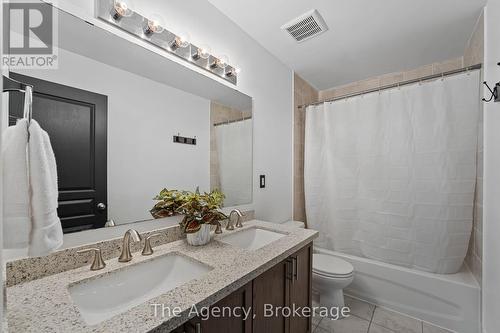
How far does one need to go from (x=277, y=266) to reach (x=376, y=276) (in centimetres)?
141

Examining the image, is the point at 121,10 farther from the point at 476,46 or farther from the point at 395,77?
the point at 395,77

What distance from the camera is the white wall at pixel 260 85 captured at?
4.62ft

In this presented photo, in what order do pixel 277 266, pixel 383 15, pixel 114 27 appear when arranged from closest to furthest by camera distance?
pixel 114 27, pixel 277 266, pixel 383 15

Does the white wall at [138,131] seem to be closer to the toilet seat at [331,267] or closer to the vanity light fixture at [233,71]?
the vanity light fixture at [233,71]

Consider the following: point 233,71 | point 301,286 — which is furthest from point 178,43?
point 301,286

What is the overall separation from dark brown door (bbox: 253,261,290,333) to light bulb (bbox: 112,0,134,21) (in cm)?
139

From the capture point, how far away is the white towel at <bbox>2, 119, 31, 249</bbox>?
0.57 meters

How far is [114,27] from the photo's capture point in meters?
1.05

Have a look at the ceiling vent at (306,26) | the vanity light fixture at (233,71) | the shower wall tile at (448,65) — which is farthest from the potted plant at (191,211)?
the shower wall tile at (448,65)

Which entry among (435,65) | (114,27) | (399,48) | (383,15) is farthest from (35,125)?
(435,65)

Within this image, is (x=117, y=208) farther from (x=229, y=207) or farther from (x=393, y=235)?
(x=393, y=235)

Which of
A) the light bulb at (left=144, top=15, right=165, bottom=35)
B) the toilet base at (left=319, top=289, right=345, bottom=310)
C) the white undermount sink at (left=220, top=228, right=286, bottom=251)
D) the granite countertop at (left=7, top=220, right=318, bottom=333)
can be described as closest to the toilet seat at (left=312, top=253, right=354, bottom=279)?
the toilet base at (left=319, top=289, right=345, bottom=310)

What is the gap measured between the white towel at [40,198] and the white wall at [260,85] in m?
0.89

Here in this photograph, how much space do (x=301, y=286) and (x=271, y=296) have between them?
0.34m
